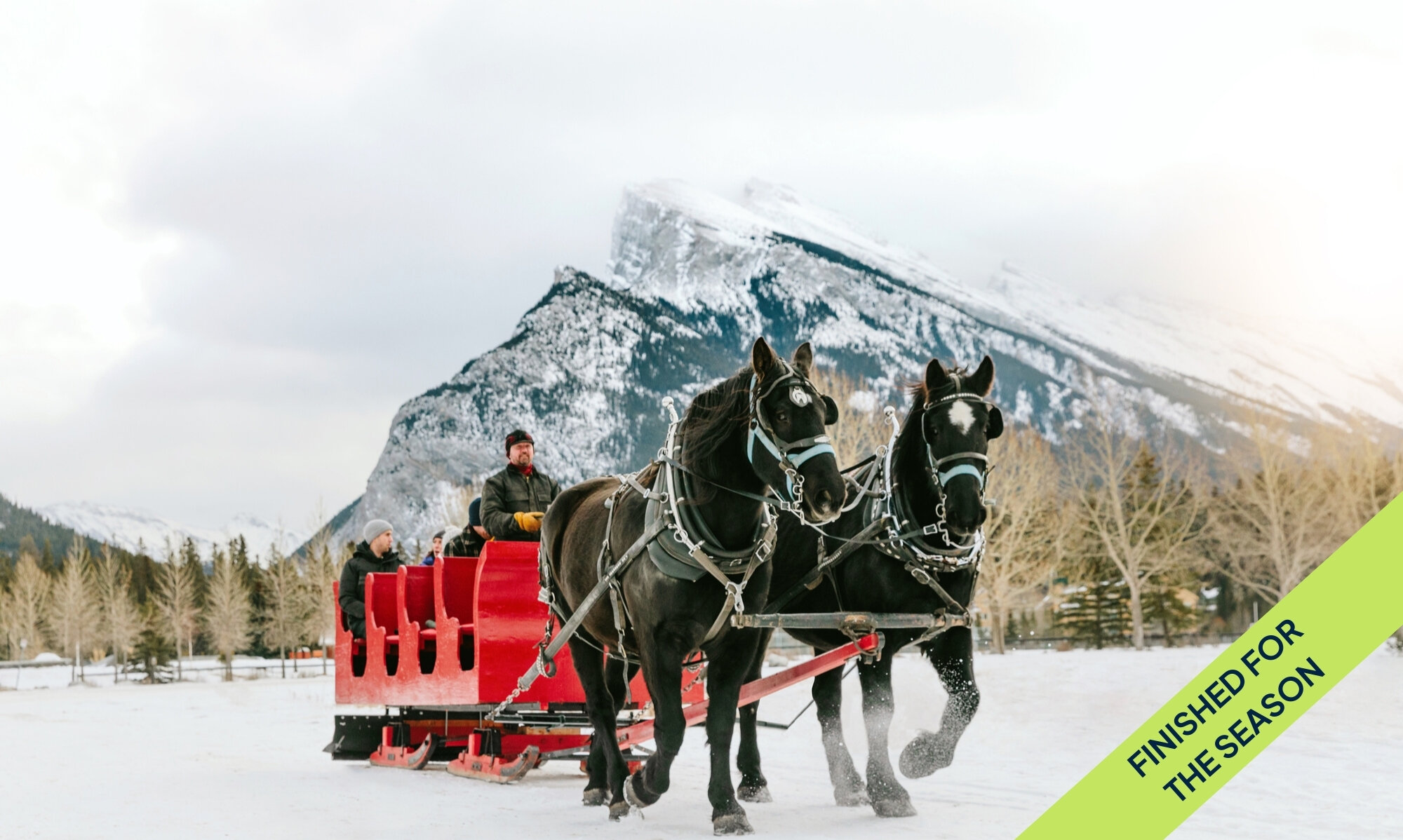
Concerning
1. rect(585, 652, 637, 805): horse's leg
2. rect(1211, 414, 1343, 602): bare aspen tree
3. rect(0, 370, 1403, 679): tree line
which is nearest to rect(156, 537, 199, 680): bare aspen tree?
rect(0, 370, 1403, 679): tree line

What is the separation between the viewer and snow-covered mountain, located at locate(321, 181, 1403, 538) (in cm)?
11556

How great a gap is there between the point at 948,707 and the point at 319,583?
5318 cm

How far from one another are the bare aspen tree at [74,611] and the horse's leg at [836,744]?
2372 inches

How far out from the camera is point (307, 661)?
2630 inches

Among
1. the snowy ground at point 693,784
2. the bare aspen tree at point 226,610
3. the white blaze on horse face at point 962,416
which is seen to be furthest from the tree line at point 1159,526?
the bare aspen tree at point 226,610

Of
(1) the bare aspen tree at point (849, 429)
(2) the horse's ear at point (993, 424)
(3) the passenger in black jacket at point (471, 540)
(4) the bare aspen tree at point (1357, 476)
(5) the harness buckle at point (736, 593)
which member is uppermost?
(1) the bare aspen tree at point (849, 429)

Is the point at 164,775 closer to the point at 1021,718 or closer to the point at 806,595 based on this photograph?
the point at 806,595

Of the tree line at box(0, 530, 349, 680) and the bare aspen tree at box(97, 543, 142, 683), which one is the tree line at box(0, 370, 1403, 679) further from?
the bare aspen tree at box(97, 543, 142, 683)

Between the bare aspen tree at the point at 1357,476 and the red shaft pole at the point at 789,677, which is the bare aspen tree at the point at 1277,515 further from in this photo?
the red shaft pole at the point at 789,677

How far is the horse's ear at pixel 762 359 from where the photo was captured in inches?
217

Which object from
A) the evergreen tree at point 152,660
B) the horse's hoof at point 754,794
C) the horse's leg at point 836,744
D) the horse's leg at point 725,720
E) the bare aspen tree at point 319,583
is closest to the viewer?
the horse's leg at point 725,720

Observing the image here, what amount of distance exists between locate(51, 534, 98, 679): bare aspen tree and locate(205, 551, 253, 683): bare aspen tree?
20.0 ft

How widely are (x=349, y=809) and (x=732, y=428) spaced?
3.42m

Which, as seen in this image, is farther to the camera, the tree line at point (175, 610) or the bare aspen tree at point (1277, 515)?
the tree line at point (175, 610)
